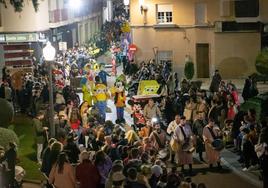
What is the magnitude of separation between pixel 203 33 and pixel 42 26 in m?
11.8

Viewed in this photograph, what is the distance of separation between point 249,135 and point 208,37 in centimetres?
1941

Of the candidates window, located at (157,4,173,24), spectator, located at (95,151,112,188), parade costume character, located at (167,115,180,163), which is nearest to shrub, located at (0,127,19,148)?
spectator, located at (95,151,112,188)

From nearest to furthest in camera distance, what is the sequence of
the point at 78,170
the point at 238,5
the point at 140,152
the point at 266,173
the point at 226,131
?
the point at 78,170
the point at 140,152
the point at 266,173
the point at 226,131
the point at 238,5

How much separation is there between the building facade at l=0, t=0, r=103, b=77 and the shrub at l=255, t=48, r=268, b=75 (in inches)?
431

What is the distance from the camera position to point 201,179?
674 inches

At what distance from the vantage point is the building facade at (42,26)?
31.9 meters

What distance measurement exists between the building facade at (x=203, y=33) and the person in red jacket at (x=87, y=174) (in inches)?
924

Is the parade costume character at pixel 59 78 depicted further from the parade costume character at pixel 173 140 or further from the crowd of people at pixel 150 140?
the parade costume character at pixel 173 140

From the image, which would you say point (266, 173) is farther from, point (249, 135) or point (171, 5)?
point (171, 5)

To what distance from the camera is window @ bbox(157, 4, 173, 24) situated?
36.5 m

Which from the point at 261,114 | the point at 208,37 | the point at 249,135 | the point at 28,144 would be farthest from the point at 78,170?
the point at 208,37

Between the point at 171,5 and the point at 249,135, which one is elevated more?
the point at 171,5

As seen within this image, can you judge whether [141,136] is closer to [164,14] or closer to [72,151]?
[72,151]

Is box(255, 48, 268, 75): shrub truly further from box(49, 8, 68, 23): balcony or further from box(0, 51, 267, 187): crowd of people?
box(49, 8, 68, 23): balcony
